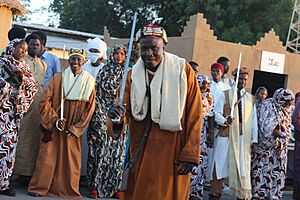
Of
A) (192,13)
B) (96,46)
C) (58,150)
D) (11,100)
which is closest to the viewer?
(11,100)

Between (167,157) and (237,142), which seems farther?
(237,142)

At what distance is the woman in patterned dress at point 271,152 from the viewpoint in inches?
331

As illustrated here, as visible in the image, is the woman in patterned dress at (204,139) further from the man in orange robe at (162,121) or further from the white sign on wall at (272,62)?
the white sign on wall at (272,62)

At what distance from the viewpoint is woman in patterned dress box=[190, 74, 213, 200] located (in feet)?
26.7

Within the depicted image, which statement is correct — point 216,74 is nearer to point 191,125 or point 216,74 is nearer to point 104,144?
point 104,144

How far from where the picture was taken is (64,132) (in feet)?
24.8

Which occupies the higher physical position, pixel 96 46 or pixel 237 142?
pixel 96 46

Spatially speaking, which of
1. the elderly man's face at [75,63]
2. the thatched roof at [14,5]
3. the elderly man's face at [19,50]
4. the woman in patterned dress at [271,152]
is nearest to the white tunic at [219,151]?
the woman in patterned dress at [271,152]

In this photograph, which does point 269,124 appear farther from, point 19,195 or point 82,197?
point 19,195

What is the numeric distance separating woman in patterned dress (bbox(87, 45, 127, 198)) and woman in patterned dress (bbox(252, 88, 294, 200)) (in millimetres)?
2157

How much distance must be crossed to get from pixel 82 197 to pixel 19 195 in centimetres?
90

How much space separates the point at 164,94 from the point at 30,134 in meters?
3.56

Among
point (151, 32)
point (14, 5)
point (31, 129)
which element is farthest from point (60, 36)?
point (151, 32)

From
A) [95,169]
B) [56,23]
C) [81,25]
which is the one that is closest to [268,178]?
[95,169]
